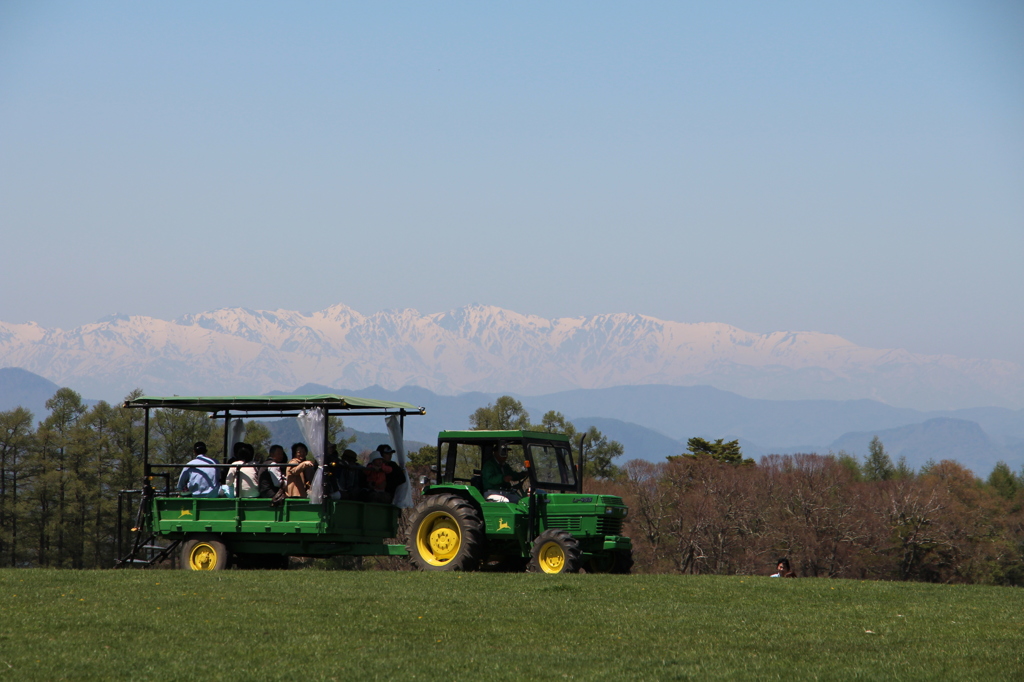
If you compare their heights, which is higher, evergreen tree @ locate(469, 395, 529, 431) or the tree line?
evergreen tree @ locate(469, 395, 529, 431)

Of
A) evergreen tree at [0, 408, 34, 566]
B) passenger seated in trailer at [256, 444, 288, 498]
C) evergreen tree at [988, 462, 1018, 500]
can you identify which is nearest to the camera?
passenger seated in trailer at [256, 444, 288, 498]

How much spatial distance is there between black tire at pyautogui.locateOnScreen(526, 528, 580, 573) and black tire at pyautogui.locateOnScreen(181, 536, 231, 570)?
5054mm

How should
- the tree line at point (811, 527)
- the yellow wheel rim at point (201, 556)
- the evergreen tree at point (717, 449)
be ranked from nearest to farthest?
the yellow wheel rim at point (201, 556), the tree line at point (811, 527), the evergreen tree at point (717, 449)

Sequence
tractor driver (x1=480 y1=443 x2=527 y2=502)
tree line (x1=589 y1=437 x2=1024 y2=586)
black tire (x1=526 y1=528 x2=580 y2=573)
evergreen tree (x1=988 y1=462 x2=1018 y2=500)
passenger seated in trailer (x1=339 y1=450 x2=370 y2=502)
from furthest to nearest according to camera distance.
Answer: evergreen tree (x1=988 y1=462 x2=1018 y2=500) < tree line (x1=589 y1=437 x2=1024 y2=586) < tractor driver (x1=480 y1=443 x2=527 y2=502) < passenger seated in trailer (x1=339 y1=450 x2=370 y2=502) < black tire (x1=526 y1=528 x2=580 y2=573)

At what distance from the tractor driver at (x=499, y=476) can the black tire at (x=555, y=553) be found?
1212mm

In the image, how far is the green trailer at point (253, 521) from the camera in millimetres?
17594

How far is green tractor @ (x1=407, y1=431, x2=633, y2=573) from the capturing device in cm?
1805

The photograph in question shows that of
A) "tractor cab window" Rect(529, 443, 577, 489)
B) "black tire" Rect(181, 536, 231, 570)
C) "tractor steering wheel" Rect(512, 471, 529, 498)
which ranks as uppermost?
"tractor cab window" Rect(529, 443, 577, 489)

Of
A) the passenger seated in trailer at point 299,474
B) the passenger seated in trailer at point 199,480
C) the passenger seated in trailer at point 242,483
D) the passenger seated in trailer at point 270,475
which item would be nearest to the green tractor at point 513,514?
the passenger seated in trailer at point 299,474

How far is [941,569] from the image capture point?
216 ft

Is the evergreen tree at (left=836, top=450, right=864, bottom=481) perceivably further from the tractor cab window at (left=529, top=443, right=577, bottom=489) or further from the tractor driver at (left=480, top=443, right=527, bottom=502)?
the tractor driver at (left=480, top=443, right=527, bottom=502)

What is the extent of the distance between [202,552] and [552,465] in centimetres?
603

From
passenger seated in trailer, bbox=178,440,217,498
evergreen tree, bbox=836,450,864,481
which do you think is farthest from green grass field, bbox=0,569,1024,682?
evergreen tree, bbox=836,450,864,481

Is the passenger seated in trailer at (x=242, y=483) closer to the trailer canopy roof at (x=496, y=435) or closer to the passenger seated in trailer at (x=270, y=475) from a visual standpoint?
the passenger seated in trailer at (x=270, y=475)
